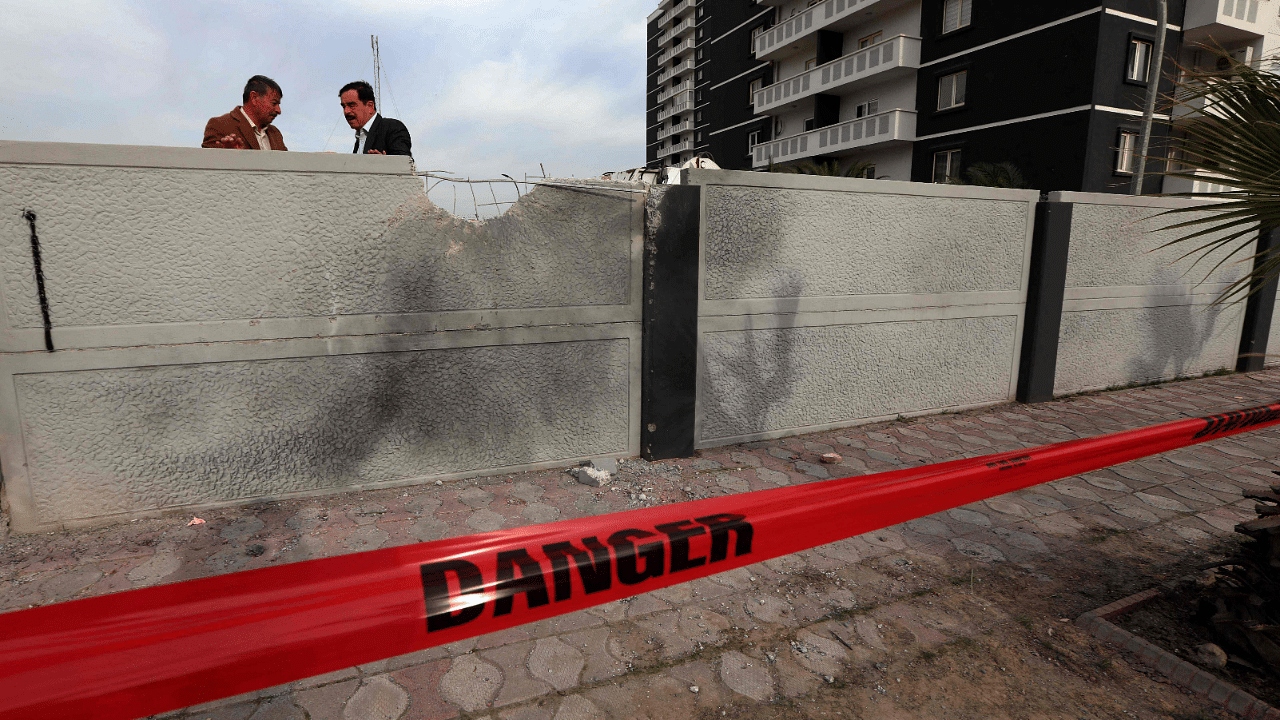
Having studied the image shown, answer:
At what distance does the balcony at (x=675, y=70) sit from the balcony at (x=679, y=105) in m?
1.93

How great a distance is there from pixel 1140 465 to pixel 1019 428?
2.91 ft

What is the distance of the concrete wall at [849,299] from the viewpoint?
14.0 ft

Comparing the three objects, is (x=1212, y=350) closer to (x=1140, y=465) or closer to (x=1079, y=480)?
(x=1140, y=465)

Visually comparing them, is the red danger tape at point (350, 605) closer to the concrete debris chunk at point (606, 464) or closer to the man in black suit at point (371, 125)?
Result: the concrete debris chunk at point (606, 464)

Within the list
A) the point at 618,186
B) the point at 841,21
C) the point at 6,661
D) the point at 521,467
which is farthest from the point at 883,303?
the point at 841,21

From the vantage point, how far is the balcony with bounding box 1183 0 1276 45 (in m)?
15.4

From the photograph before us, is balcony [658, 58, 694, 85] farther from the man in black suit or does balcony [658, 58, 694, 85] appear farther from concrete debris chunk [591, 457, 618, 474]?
concrete debris chunk [591, 457, 618, 474]

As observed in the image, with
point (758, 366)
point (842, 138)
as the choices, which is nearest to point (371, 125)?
point (758, 366)

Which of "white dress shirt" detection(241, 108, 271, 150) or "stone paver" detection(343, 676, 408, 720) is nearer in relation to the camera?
"stone paver" detection(343, 676, 408, 720)

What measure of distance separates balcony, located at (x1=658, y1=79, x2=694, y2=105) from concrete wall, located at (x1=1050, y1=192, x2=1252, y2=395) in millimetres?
47315

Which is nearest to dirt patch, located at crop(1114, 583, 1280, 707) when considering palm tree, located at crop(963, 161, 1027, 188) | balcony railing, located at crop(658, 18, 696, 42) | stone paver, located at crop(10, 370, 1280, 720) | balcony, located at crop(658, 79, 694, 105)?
stone paver, located at crop(10, 370, 1280, 720)

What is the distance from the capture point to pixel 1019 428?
5.06 meters

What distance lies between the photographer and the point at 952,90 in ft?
61.6

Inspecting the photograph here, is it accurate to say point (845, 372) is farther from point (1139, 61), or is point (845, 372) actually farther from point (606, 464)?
point (1139, 61)
